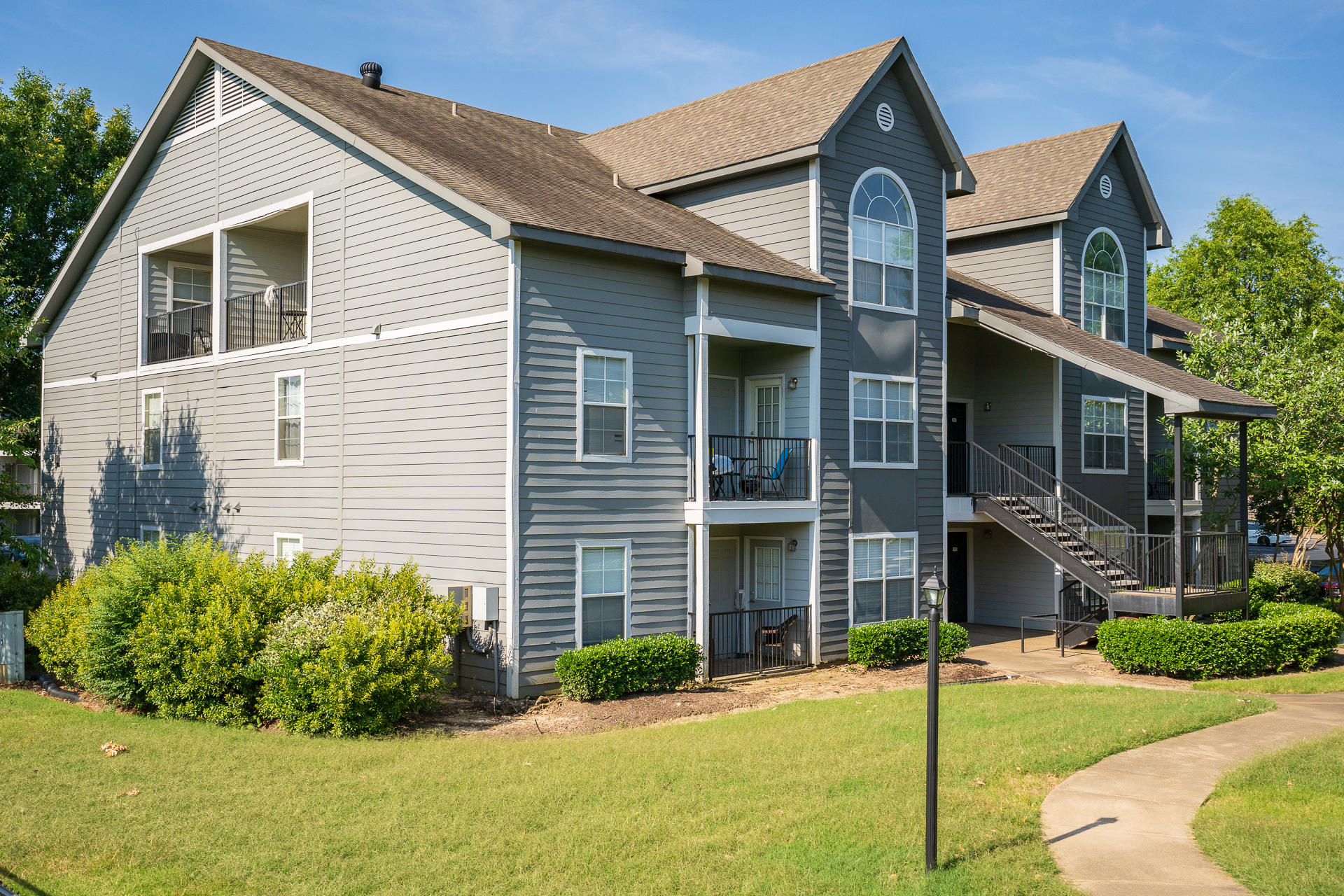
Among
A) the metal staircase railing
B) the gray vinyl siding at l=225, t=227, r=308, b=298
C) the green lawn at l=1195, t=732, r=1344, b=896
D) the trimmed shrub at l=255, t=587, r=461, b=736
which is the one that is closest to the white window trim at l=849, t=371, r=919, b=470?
the metal staircase railing

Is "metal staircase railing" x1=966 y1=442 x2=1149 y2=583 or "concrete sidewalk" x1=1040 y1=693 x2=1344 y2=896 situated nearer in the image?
"concrete sidewalk" x1=1040 y1=693 x2=1344 y2=896

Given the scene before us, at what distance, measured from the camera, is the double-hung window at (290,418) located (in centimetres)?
1866

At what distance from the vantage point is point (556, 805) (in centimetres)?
905

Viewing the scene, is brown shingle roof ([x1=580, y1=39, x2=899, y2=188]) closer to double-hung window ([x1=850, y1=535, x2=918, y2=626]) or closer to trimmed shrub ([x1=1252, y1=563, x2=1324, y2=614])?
double-hung window ([x1=850, y1=535, x2=918, y2=626])

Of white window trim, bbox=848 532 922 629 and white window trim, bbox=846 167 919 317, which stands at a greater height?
white window trim, bbox=846 167 919 317

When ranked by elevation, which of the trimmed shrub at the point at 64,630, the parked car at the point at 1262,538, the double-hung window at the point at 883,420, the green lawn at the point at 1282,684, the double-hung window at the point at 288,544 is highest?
the double-hung window at the point at 883,420

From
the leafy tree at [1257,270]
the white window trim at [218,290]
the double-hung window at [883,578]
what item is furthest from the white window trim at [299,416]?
the leafy tree at [1257,270]

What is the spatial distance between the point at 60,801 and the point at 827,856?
22.0 feet

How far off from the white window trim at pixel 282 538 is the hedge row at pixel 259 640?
353cm

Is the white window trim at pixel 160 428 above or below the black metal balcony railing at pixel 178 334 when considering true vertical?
below

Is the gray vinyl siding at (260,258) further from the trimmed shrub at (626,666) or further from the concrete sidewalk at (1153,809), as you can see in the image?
the concrete sidewalk at (1153,809)

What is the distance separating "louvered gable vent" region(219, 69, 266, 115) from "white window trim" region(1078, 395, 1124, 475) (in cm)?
1785

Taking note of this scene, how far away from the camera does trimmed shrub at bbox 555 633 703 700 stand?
47.1ft

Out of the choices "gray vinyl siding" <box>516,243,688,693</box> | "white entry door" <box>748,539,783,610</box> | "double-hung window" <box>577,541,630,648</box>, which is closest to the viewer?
"gray vinyl siding" <box>516,243,688,693</box>
